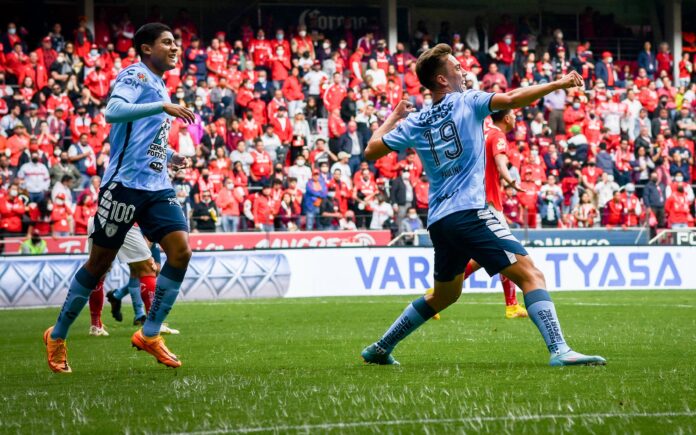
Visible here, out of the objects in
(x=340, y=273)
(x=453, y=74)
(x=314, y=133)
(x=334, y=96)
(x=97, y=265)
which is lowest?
(x=340, y=273)

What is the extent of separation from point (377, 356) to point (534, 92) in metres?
2.49

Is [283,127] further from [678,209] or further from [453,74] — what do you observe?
[453,74]

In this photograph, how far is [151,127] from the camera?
8.66 meters

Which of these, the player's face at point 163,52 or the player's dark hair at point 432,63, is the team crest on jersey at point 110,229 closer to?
the player's face at point 163,52

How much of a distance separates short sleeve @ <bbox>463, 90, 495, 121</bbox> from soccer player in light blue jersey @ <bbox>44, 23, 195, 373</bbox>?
227 cm

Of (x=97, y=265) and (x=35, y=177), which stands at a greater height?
(x=35, y=177)

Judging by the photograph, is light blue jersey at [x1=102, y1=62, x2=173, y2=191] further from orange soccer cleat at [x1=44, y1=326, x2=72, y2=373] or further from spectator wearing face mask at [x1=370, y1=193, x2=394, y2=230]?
spectator wearing face mask at [x1=370, y1=193, x2=394, y2=230]

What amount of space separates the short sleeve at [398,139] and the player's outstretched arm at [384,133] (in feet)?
0.10

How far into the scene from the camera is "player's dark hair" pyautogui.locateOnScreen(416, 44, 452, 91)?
27.0 feet

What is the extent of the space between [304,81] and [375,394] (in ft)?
76.6

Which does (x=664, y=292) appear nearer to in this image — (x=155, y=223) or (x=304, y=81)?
(x=304, y=81)

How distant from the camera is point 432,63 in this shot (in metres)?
8.25

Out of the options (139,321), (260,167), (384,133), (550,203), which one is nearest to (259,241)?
(260,167)

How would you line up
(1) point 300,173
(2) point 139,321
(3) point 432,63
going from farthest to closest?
(1) point 300,173, (2) point 139,321, (3) point 432,63
